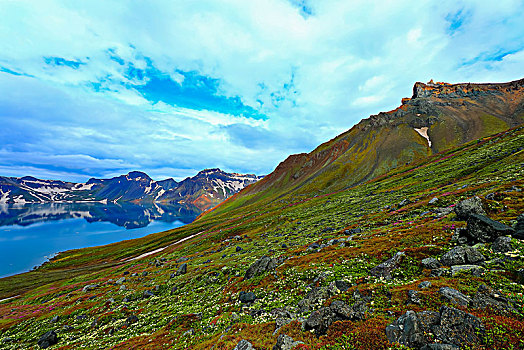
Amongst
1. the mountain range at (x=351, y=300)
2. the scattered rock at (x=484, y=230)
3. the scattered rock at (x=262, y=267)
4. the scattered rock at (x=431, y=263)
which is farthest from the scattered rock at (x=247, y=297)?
the scattered rock at (x=484, y=230)

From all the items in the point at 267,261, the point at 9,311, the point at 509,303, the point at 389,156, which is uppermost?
the point at 389,156

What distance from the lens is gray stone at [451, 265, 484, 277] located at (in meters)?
12.6

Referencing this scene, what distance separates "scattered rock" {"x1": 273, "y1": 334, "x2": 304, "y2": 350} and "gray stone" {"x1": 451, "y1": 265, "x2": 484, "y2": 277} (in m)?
11.7

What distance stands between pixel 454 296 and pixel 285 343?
9782mm

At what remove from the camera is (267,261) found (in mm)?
28109

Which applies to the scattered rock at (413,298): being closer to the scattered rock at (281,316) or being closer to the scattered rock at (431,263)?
the scattered rock at (431,263)

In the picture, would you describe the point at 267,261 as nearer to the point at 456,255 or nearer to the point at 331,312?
the point at 331,312

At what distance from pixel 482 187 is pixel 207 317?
4936 centimetres

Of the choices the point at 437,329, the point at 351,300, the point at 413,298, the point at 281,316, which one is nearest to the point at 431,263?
the point at 413,298

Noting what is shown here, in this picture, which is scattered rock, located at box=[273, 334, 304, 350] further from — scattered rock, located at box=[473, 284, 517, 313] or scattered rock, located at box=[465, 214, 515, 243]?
scattered rock, located at box=[465, 214, 515, 243]

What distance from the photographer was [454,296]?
1073 cm

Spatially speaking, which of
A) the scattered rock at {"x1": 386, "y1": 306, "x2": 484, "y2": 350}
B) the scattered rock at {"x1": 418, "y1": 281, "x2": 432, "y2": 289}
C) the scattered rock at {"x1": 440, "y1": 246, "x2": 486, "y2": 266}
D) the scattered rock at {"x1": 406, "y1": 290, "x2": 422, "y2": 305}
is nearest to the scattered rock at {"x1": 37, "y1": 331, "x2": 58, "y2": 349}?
the scattered rock at {"x1": 386, "y1": 306, "x2": 484, "y2": 350}

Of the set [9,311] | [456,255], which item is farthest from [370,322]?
[9,311]

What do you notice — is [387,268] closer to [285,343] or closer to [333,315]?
[333,315]
